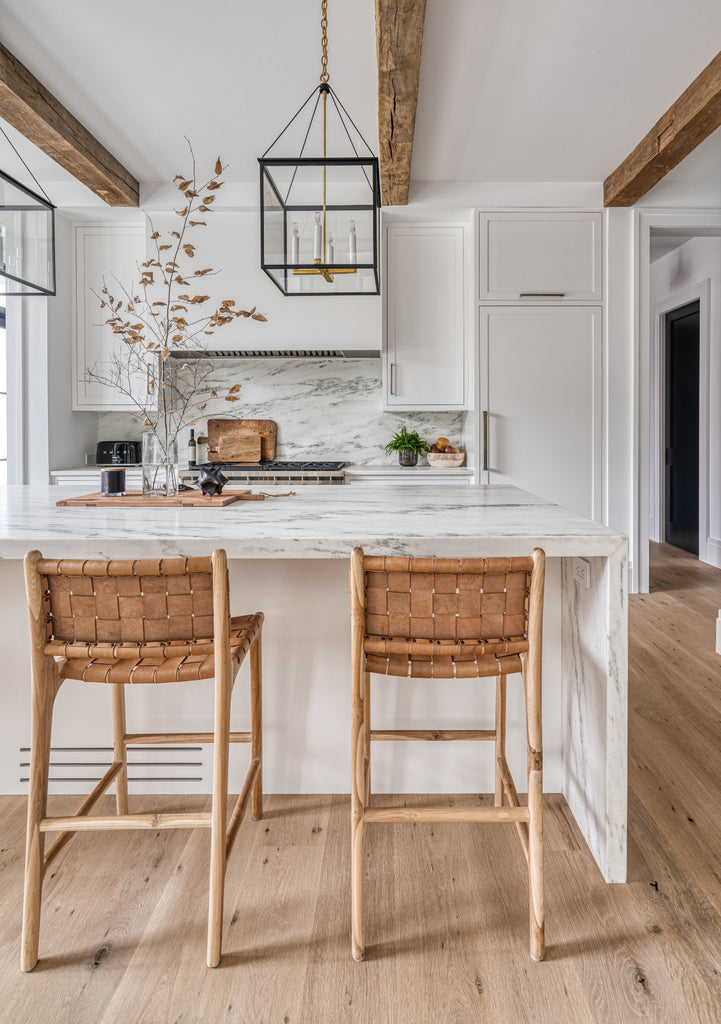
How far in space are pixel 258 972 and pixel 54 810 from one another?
0.89 meters

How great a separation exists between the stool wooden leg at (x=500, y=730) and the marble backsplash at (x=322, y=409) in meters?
3.08

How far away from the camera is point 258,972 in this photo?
138 centimetres

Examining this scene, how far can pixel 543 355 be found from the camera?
171 inches

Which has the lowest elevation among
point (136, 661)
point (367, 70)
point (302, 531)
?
point (136, 661)

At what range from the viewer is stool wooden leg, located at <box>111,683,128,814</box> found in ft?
6.14

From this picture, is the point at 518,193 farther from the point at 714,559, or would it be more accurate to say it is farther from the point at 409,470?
the point at 714,559

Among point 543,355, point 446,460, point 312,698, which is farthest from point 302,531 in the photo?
point 543,355

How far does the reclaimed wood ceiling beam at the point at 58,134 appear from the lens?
2.94 m

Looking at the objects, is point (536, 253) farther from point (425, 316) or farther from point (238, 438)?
point (238, 438)

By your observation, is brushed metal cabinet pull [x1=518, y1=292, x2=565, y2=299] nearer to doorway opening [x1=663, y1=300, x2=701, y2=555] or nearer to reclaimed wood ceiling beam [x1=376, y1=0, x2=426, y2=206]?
reclaimed wood ceiling beam [x1=376, y1=0, x2=426, y2=206]

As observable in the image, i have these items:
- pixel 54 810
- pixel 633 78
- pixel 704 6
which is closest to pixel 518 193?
pixel 633 78

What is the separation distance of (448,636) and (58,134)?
3.26m

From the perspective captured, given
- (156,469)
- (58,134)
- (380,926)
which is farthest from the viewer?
(58,134)

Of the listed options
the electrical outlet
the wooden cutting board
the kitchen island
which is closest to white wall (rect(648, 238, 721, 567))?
the wooden cutting board
